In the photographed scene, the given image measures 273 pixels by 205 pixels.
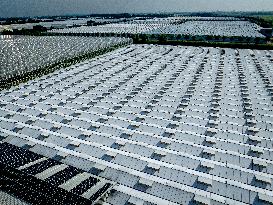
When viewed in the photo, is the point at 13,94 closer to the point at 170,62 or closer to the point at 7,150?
→ the point at 7,150

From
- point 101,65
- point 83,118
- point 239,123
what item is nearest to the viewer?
point 239,123

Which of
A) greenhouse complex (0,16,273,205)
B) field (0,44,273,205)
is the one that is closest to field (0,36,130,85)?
greenhouse complex (0,16,273,205)

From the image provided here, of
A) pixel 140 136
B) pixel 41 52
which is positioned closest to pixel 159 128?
pixel 140 136

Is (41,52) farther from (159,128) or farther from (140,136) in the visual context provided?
(140,136)

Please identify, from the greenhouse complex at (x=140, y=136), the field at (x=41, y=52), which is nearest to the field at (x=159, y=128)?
the greenhouse complex at (x=140, y=136)

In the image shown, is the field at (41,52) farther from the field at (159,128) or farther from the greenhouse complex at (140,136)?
the field at (159,128)

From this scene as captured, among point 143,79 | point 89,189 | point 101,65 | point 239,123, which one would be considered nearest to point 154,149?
point 89,189
